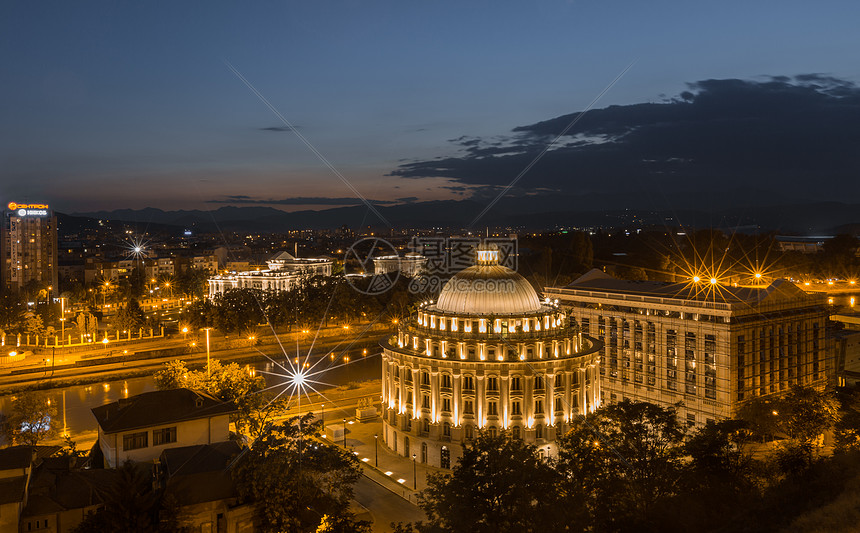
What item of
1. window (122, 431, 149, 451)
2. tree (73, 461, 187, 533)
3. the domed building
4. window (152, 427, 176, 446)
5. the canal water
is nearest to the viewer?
tree (73, 461, 187, 533)

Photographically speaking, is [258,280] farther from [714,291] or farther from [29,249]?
[714,291]

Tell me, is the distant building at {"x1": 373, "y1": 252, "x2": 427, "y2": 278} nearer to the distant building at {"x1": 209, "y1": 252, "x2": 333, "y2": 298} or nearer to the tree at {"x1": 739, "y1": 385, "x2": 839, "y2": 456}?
the distant building at {"x1": 209, "y1": 252, "x2": 333, "y2": 298}

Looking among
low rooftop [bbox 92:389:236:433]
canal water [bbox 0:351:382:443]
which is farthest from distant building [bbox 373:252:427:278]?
low rooftop [bbox 92:389:236:433]

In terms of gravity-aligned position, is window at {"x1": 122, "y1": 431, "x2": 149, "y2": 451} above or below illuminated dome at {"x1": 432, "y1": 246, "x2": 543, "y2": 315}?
below

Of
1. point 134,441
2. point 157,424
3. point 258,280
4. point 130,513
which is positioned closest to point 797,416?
point 130,513

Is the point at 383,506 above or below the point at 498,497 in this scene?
below

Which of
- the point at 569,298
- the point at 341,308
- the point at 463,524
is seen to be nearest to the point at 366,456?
the point at 463,524
